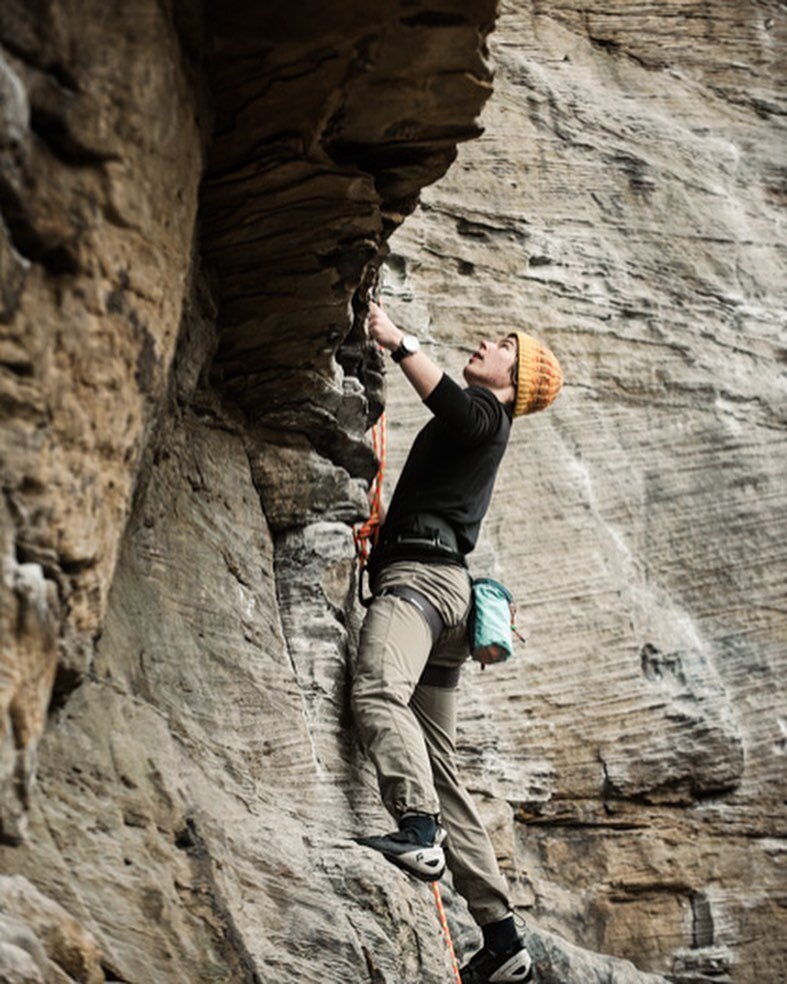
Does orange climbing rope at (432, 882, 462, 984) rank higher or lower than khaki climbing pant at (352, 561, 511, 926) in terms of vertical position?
lower

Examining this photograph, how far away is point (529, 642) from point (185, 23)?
5.85m

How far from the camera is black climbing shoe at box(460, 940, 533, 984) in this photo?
7688 mm

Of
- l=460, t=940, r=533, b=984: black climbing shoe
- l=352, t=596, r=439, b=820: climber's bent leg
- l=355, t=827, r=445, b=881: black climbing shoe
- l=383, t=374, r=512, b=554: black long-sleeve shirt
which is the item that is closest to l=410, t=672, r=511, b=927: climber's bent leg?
l=460, t=940, r=533, b=984: black climbing shoe

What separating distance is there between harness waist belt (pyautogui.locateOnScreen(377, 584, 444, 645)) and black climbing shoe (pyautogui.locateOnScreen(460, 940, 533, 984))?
1.66m

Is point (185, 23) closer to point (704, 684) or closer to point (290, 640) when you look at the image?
point (290, 640)

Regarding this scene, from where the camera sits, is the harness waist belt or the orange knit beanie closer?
the harness waist belt

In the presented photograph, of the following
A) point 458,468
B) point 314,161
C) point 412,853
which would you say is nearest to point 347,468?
point 458,468

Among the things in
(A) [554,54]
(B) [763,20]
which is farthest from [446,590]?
(B) [763,20]

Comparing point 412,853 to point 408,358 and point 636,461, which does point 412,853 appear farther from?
point 636,461

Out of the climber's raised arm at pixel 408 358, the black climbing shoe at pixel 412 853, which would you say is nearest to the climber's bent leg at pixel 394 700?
the black climbing shoe at pixel 412 853

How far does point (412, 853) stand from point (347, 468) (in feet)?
7.71

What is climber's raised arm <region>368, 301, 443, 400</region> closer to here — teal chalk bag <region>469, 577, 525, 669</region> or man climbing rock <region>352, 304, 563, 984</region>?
man climbing rock <region>352, 304, 563, 984</region>

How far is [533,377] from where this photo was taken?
28.3ft

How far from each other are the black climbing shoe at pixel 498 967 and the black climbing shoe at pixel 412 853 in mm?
839
